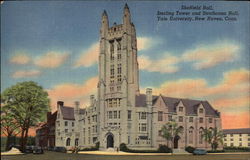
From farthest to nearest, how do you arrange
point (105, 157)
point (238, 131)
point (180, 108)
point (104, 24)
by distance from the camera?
1. point (180, 108)
2. point (238, 131)
3. point (104, 24)
4. point (105, 157)

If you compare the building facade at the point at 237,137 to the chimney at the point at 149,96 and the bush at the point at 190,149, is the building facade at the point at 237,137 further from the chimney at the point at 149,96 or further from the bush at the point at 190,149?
the chimney at the point at 149,96

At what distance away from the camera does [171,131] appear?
42.0 feet

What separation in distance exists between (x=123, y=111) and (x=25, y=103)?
11.6 feet

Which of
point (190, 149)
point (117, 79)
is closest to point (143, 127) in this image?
point (190, 149)

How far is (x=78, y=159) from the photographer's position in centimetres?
1184

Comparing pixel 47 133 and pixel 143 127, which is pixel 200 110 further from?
pixel 47 133

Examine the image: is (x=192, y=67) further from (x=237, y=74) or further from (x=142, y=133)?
(x=142, y=133)

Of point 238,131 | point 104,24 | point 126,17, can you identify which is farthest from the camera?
point 238,131

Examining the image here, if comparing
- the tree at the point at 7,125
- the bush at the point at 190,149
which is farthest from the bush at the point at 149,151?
the tree at the point at 7,125

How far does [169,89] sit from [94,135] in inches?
126

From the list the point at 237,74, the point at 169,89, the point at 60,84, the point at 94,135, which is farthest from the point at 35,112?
the point at 237,74

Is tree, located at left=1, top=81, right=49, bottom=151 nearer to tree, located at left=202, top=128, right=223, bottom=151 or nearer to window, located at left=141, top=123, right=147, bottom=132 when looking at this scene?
window, located at left=141, top=123, right=147, bottom=132

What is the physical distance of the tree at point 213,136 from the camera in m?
12.8

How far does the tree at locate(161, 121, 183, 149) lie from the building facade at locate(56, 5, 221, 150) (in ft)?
0.44
